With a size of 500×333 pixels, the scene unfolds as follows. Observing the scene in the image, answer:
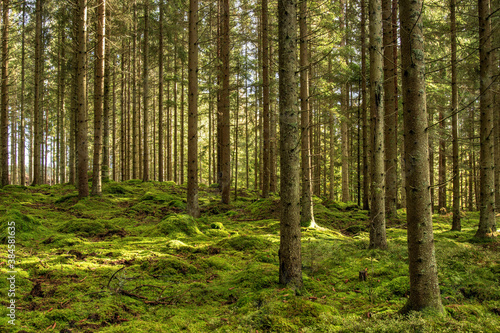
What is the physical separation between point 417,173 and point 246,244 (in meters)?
4.82

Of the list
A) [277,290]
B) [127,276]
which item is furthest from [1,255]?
[277,290]

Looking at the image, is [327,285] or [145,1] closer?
[327,285]

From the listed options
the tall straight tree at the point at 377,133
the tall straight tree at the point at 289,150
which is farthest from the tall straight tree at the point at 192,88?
the tall straight tree at the point at 289,150

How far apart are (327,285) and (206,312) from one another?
238cm

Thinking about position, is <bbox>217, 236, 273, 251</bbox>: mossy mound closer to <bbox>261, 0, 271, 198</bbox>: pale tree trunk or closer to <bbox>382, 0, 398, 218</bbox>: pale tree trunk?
<bbox>382, 0, 398, 218</bbox>: pale tree trunk

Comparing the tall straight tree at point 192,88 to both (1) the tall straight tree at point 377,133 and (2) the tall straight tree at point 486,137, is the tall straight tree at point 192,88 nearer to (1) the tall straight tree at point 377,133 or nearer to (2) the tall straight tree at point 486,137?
Result: (1) the tall straight tree at point 377,133

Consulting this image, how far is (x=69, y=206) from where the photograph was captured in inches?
440

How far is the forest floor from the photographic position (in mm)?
3387

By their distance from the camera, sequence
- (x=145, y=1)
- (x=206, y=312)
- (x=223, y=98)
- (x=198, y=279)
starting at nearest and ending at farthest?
(x=206, y=312) < (x=198, y=279) < (x=223, y=98) < (x=145, y=1)

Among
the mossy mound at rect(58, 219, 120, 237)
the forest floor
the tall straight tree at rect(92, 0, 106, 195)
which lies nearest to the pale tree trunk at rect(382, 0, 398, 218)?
the forest floor

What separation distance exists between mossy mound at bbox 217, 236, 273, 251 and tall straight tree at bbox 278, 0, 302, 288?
2.72 meters

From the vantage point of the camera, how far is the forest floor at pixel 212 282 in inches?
133

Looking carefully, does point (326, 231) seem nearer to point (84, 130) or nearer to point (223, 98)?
point (223, 98)

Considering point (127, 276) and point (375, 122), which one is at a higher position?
point (375, 122)
